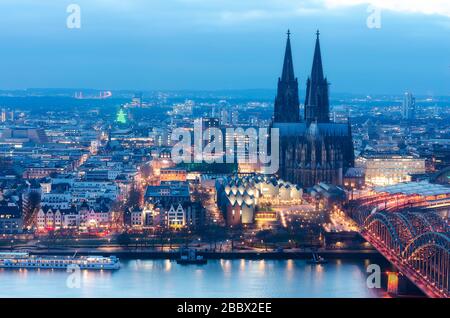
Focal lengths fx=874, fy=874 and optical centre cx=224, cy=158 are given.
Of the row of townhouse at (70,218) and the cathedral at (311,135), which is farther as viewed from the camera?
the cathedral at (311,135)

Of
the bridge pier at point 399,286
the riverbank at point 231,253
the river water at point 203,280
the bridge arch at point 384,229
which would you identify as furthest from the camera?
the riverbank at point 231,253

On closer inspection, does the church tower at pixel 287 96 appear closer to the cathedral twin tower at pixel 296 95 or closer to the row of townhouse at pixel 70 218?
the cathedral twin tower at pixel 296 95

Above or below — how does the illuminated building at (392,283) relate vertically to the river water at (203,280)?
above

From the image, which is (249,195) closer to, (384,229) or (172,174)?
(384,229)

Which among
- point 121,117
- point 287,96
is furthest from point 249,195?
point 121,117

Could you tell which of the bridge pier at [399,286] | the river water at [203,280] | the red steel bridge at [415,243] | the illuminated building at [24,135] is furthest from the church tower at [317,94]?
the illuminated building at [24,135]

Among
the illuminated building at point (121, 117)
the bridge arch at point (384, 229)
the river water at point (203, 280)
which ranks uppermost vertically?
the illuminated building at point (121, 117)

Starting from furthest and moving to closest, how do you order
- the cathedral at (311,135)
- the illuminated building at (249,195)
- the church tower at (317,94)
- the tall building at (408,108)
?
1. the tall building at (408,108)
2. the church tower at (317,94)
3. the cathedral at (311,135)
4. the illuminated building at (249,195)

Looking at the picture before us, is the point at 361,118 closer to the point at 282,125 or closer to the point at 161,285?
the point at 282,125
